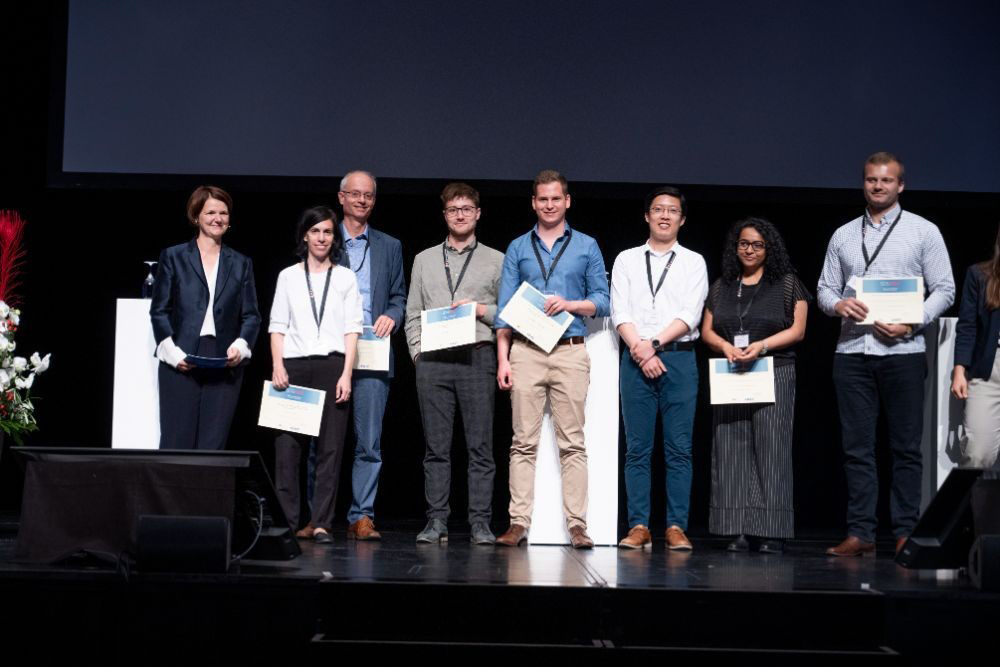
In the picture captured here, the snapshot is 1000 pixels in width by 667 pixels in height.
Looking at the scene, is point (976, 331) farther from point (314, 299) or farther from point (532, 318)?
point (314, 299)

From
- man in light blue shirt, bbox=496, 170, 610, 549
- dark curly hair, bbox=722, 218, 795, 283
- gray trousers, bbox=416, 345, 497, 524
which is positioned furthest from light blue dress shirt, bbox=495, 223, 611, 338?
dark curly hair, bbox=722, 218, 795, 283

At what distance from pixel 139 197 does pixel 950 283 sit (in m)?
4.12

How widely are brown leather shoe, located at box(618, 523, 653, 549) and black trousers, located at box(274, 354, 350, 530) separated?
4.13 ft

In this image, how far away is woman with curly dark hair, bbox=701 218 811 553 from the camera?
4441 millimetres

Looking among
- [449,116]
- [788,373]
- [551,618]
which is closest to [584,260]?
[788,373]

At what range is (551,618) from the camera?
321 cm

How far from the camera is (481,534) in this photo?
14.7 ft

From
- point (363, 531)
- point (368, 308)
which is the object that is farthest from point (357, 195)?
point (363, 531)

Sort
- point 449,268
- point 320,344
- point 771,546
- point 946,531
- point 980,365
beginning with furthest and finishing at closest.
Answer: point 449,268
point 320,344
point 771,546
point 980,365
point 946,531

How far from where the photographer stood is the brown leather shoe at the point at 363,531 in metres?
4.60

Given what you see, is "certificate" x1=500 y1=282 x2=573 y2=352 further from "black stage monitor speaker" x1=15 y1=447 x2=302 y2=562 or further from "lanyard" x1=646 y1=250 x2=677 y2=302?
"black stage monitor speaker" x1=15 y1=447 x2=302 y2=562

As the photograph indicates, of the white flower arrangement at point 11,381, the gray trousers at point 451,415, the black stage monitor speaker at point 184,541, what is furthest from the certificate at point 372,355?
the black stage monitor speaker at point 184,541

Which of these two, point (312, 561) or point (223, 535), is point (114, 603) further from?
point (312, 561)

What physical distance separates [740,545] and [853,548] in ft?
1.49
